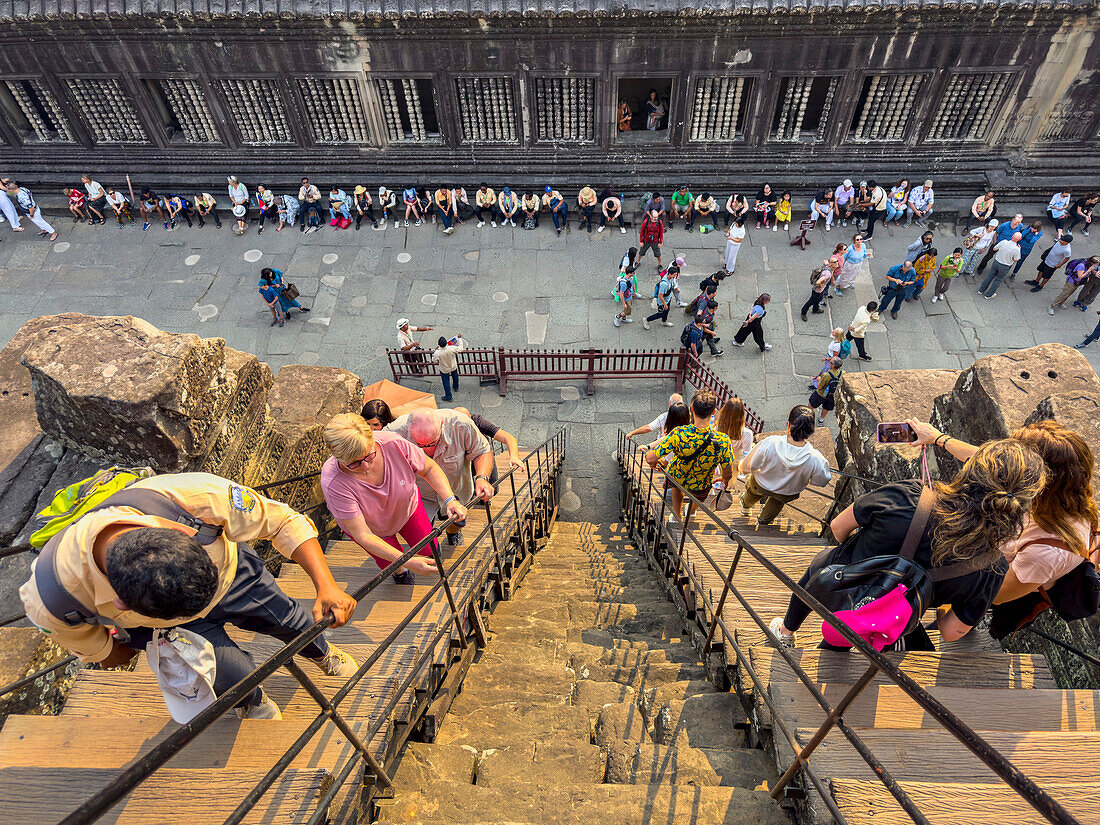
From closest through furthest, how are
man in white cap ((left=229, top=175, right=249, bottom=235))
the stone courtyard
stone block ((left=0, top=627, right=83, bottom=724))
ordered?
stone block ((left=0, top=627, right=83, bottom=724)) → the stone courtyard → man in white cap ((left=229, top=175, right=249, bottom=235))

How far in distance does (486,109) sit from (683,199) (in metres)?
4.60

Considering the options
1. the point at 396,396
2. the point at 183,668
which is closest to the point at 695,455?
the point at 183,668

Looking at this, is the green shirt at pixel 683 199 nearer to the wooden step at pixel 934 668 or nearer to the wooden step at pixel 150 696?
the wooden step at pixel 934 668

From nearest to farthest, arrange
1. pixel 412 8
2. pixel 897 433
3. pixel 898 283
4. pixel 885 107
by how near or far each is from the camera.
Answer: pixel 897 433, pixel 898 283, pixel 412 8, pixel 885 107

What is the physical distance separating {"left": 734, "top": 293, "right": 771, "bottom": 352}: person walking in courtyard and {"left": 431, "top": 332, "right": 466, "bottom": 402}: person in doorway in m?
4.81

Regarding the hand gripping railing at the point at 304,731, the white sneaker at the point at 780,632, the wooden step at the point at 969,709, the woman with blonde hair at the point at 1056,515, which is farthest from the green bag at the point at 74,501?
the woman with blonde hair at the point at 1056,515

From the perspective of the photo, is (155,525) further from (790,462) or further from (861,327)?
(861,327)

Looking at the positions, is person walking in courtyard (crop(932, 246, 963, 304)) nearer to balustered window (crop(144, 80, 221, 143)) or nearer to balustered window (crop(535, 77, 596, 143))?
balustered window (crop(535, 77, 596, 143))

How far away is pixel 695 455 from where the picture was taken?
17.5ft

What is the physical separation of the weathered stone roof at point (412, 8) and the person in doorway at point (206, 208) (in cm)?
337

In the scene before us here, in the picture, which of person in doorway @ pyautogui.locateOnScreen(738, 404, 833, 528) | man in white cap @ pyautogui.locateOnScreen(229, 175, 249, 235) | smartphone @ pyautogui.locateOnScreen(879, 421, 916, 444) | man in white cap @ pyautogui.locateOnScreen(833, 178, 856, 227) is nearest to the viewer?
smartphone @ pyautogui.locateOnScreen(879, 421, 916, 444)

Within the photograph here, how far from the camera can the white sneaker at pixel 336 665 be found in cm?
346

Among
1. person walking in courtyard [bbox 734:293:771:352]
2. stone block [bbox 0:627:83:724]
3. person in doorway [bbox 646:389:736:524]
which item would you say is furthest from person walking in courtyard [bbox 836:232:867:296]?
stone block [bbox 0:627:83:724]

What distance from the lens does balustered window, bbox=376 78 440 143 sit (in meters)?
12.9
